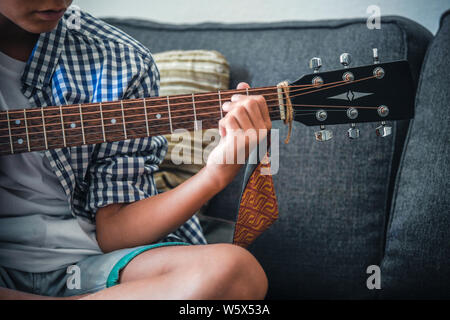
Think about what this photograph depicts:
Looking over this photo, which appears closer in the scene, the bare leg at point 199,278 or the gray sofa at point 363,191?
the bare leg at point 199,278

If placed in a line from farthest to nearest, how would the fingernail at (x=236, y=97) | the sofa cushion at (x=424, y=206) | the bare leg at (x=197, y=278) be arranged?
the sofa cushion at (x=424, y=206) < the fingernail at (x=236, y=97) < the bare leg at (x=197, y=278)

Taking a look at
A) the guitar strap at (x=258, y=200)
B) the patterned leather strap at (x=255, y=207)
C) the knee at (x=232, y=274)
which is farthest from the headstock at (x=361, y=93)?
the knee at (x=232, y=274)

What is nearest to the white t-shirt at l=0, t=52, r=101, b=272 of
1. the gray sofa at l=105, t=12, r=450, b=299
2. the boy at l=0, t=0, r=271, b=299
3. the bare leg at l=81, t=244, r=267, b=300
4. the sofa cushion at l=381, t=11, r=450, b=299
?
the boy at l=0, t=0, r=271, b=299

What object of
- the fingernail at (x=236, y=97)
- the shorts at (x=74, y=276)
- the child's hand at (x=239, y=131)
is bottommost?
the shorts at (x=74, y=276)

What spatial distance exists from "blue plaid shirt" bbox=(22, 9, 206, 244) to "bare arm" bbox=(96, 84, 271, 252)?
0.03m

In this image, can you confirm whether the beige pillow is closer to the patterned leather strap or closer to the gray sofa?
the gray sofa

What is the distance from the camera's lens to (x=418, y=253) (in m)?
0.75

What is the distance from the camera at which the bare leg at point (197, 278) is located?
503 millimetres

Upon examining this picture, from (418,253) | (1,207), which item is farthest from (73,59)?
(418,253)

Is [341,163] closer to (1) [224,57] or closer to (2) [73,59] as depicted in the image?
(1) [224,57]

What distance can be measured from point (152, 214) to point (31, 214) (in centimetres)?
22

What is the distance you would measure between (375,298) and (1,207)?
76 cm

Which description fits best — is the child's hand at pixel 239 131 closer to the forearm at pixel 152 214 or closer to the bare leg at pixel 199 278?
the forearm at pixel 152 214

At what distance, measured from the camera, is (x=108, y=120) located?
63 cm
